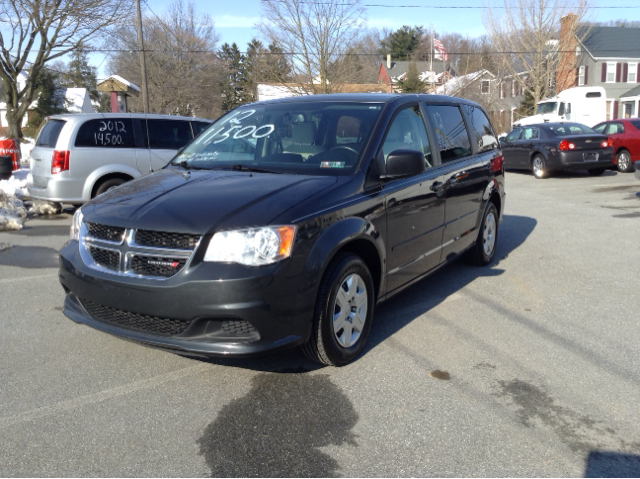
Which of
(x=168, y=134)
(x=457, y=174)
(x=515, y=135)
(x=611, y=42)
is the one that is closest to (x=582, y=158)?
(x=515, y=135)

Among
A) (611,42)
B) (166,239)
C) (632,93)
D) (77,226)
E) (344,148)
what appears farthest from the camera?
(611,42)

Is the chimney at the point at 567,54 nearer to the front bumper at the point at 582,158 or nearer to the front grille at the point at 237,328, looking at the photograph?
the front bumper at the point at 582,158

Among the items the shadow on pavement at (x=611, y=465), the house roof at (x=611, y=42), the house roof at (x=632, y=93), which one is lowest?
the shadow on pavement at (x=611, y=465)

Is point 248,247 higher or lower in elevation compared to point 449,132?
lower

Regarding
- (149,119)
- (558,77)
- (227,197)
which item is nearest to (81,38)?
(149,119)

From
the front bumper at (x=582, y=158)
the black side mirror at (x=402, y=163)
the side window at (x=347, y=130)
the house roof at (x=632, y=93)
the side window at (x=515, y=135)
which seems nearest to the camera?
the black side mirror at (x=402, y=163)

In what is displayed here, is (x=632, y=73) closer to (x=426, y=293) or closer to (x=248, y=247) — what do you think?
(x=426, y=293)

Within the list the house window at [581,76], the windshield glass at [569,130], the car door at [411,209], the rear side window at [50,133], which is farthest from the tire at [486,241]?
the house window at [581,76]

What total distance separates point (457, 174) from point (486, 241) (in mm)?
1457

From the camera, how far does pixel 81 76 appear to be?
165ft

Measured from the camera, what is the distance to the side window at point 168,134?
10.5m

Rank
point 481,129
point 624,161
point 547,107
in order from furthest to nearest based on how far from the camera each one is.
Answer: point 547,107 < point 624,161 < point 481,129

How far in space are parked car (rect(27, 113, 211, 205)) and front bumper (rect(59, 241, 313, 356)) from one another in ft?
21.3

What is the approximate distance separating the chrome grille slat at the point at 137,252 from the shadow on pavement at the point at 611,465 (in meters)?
2.35
